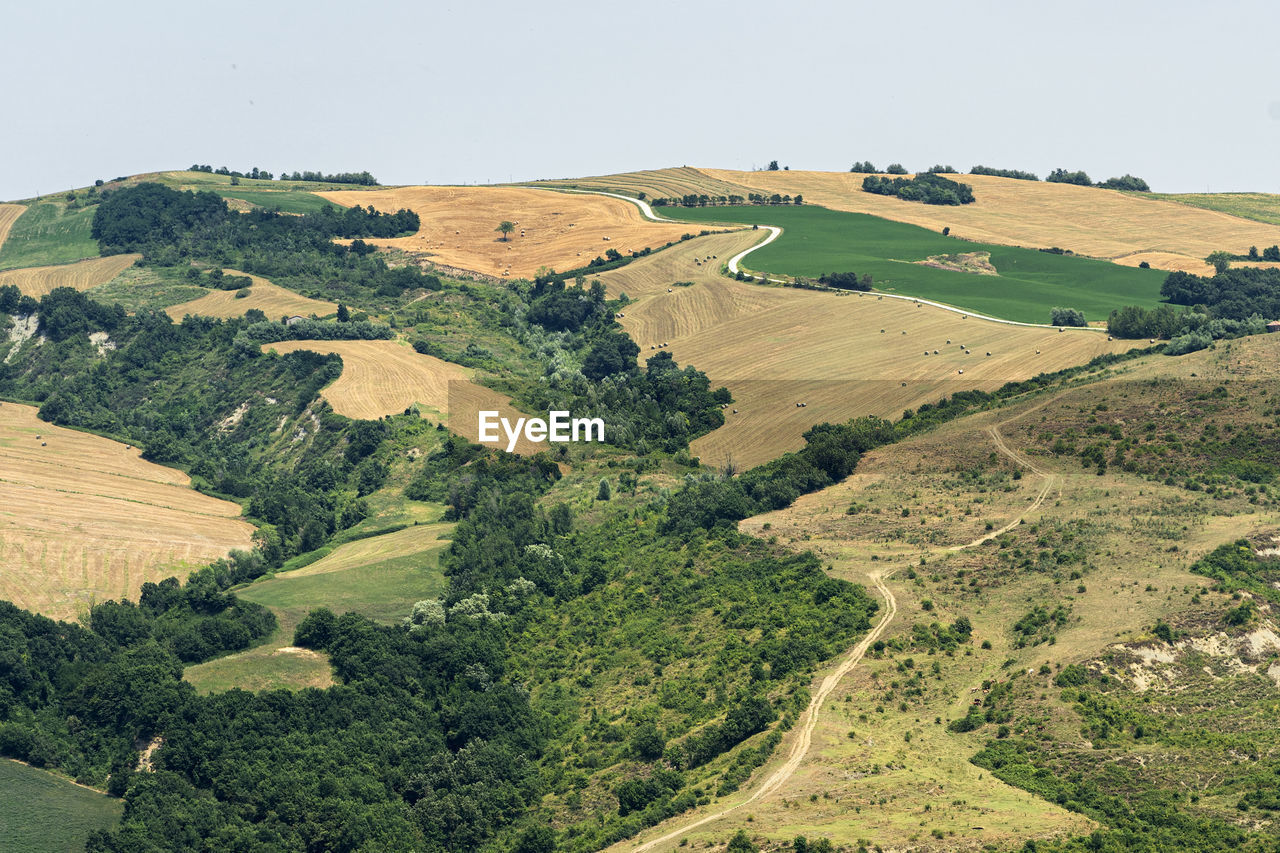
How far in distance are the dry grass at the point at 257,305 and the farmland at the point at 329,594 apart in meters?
70.3

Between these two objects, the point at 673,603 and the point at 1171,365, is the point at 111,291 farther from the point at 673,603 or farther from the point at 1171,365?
the point at 1171,365

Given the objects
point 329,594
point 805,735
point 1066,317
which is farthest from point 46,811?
point 1066,317

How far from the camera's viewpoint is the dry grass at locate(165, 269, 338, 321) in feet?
607

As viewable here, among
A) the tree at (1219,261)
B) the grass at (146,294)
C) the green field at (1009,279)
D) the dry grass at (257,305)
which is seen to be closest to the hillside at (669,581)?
the green field at (1009,279)

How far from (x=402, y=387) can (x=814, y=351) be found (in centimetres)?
4901

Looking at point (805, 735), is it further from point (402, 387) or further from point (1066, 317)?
point (1066, 317)

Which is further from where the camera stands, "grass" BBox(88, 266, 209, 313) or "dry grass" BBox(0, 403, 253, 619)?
"grass" BBox(88, 266, 209, 313)

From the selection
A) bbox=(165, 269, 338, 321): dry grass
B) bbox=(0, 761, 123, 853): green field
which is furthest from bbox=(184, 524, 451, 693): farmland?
bbox=(165, 269, 338, 321): dry grass

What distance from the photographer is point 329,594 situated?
109 m

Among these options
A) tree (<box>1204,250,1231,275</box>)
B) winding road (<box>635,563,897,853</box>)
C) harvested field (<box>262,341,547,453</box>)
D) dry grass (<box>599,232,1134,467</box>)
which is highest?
tree (<box>1204,250,1231,275</box>)

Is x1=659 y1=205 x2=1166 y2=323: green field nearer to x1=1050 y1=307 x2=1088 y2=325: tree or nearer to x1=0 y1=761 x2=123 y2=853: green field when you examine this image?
x1=1050 y1=307 x2=1088 y2=325: tree

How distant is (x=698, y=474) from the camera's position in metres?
129

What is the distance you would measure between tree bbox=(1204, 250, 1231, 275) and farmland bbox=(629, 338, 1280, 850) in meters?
61.1

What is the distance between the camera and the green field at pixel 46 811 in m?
75.2
